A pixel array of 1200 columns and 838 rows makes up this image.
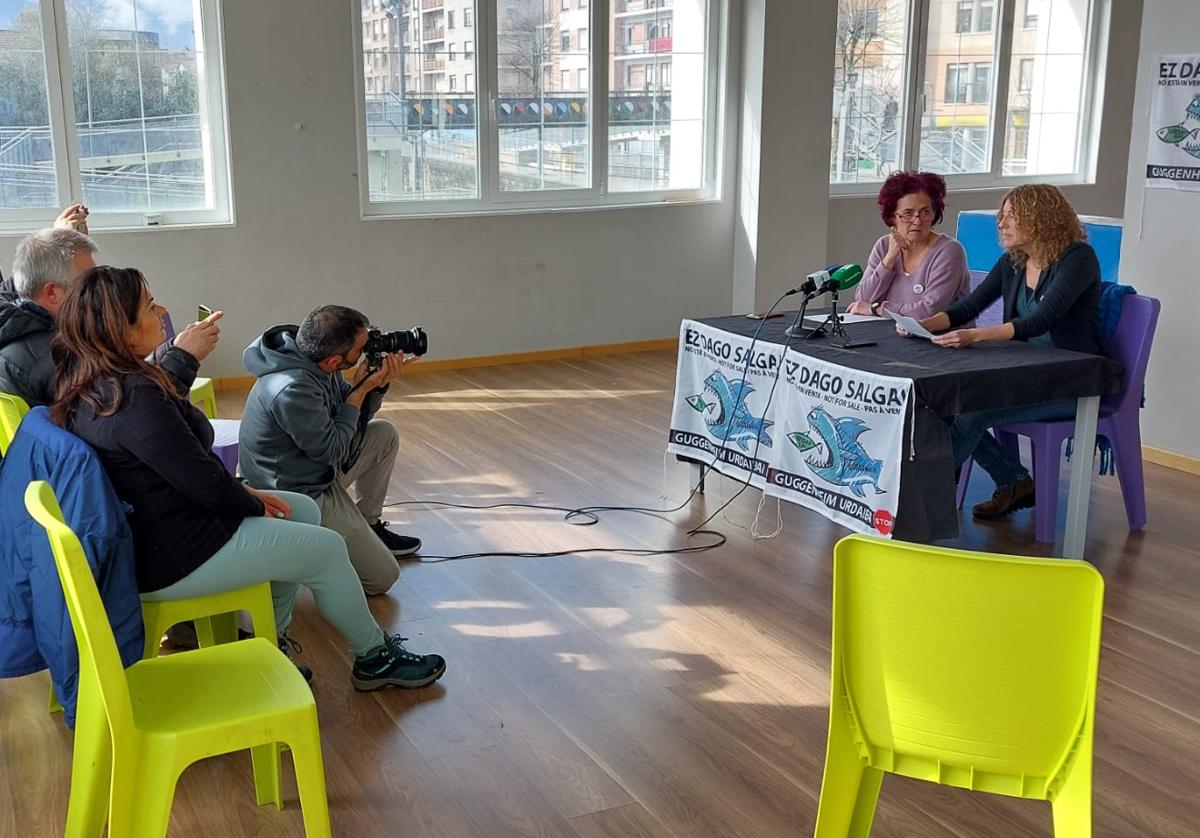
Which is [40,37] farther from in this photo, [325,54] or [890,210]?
[890,210]

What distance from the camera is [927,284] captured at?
15.2 ft

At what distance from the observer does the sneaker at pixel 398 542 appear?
4.11m

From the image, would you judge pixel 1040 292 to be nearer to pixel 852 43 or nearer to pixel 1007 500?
pixel 1007 500

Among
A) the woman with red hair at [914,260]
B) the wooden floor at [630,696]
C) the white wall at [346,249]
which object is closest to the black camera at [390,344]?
the wooden floor at [630,696]

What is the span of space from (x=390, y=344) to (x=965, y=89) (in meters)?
5.92

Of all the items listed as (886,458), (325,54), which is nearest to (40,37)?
(325,54)

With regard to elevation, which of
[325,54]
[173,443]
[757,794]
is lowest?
[757,794]

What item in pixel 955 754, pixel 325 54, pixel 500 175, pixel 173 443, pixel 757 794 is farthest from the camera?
pixel 500 175

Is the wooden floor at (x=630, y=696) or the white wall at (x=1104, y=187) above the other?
the white wall at (x=1104, y=187)

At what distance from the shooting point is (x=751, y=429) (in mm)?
4242

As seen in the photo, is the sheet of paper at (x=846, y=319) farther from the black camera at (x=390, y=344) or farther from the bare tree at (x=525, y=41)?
the bare tree at (x=525, y=41)

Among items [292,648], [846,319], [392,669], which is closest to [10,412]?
[292,648]

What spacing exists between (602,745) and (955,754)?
1138mm

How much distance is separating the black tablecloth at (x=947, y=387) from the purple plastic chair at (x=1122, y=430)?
0.90ft
